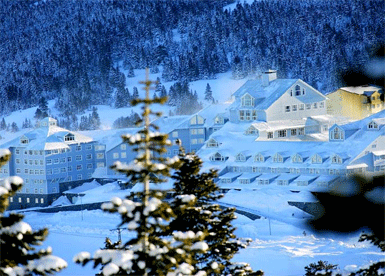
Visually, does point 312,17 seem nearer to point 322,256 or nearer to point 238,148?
point 238,148

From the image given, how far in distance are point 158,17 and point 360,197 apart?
84.2 m

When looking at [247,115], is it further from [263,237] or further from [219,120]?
[263,237]

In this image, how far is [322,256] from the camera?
4100 centimetres

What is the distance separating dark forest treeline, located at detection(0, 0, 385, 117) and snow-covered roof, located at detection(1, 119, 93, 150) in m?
28.5

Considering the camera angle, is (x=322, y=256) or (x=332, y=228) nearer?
(x=322, y=256)

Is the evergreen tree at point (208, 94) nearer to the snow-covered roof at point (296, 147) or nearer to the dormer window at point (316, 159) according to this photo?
the snow-covered roof at point (296, 147)

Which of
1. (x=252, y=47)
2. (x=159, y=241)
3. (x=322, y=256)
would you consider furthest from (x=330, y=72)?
(x=159, y=241)

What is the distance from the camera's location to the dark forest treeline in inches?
4011

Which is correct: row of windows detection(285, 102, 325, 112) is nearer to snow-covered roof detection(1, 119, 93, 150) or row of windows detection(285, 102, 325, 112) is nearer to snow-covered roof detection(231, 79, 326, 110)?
snow-covered roof detection(231, 79, 326, 110)

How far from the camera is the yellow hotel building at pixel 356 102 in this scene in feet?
221

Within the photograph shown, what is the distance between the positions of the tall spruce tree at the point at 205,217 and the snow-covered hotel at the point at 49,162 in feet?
149

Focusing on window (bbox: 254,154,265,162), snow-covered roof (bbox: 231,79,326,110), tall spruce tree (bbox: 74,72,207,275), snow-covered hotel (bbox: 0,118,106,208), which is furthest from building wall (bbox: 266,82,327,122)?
tall spruce tree (bbox: 74,72,207,275)

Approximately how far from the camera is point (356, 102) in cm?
6800

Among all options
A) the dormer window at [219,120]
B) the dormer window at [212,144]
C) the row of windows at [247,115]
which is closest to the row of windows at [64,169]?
the dormer window at [219,120]
